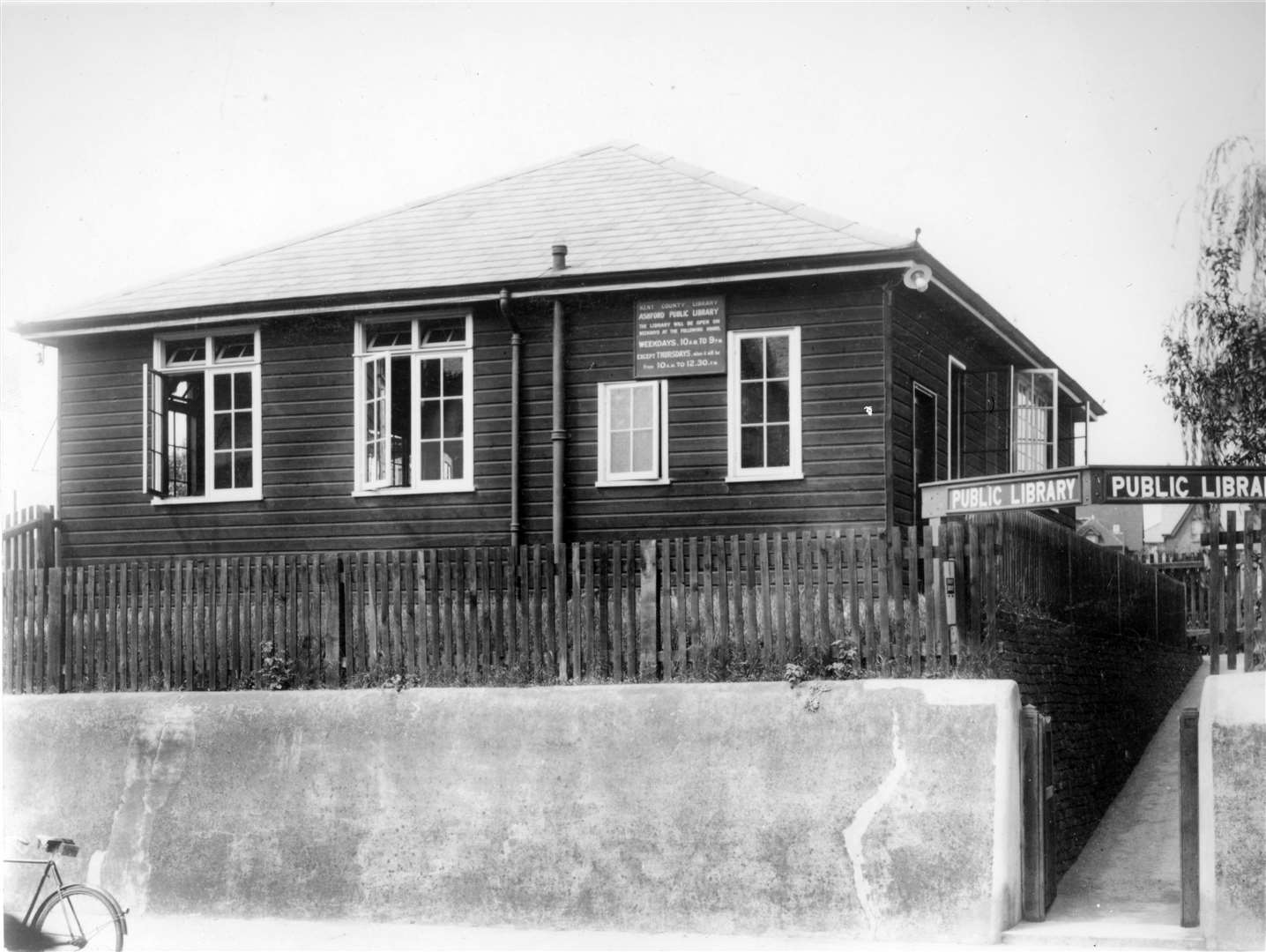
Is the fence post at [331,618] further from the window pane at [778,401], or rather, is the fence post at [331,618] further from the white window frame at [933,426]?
the white window frame at [933,426]

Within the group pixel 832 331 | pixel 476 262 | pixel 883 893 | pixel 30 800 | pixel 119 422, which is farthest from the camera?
pixel 119 422

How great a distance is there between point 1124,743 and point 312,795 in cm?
963

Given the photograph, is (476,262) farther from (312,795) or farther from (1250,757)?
(1250,757)

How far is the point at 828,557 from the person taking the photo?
1292 cm

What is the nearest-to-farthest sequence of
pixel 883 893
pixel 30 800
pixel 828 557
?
pixel 883 893, pixel 828 557, pixel 30 800

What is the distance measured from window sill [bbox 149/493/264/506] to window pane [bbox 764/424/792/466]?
19.8 ft

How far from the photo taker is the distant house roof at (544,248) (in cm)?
1641

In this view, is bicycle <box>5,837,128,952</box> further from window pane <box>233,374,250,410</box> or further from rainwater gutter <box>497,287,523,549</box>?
window pane <box>233,374,250,410</box>

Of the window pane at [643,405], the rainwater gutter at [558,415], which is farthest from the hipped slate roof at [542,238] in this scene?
the window pane at [643,405]

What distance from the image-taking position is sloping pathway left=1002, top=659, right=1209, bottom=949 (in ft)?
37.2

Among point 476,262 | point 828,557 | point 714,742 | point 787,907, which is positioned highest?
point 476,262

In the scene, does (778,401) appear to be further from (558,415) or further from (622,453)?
(558,415)

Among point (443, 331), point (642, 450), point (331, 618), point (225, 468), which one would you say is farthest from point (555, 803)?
point (225, 468)

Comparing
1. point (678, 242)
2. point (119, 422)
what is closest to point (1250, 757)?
point (678, 242)
